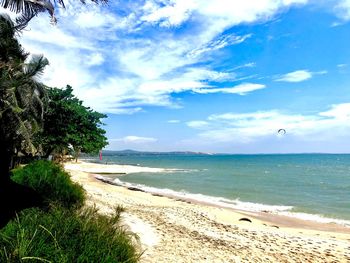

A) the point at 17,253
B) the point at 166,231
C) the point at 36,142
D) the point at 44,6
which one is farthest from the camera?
the point at 36,142

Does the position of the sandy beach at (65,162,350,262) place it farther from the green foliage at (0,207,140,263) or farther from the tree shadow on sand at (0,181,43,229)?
the green foliage at (0,207,140,263)

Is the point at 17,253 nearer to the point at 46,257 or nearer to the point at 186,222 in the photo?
the point at 46,257

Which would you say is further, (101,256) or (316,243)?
(316,243)

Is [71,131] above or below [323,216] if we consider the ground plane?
above

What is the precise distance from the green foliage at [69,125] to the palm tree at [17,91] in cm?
219

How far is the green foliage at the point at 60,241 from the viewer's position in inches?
162

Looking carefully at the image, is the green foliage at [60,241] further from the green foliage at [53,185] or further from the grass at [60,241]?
the green foliage at [53,185]

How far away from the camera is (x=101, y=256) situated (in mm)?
4383

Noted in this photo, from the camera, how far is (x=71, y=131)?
26.5m

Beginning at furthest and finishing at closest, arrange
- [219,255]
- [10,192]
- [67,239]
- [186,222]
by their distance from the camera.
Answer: [186,222] < [219,255] < [10,192] < [67,239]

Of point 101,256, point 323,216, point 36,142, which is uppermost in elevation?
point 36,142

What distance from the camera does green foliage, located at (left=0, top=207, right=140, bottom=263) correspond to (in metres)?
4.11

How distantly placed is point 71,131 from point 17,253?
23.5m

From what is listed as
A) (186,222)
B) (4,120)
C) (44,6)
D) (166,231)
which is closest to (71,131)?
(4,120)
